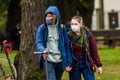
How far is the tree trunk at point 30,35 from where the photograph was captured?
36.6 ft

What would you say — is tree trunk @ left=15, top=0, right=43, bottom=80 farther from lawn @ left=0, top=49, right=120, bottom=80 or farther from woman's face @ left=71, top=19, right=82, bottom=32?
woman's face @ left=71, top=19, right=82, bottom=32

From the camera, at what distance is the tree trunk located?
36.6 ft

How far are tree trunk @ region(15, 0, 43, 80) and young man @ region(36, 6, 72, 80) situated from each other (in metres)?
2.89

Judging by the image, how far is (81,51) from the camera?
8.63 m

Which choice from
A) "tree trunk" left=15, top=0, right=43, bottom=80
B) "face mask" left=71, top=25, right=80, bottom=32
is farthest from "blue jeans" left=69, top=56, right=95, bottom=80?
"tree trunk" left=15, top=0, right=43, bottom=80

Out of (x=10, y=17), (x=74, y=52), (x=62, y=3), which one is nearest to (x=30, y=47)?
(x=74, y=52)

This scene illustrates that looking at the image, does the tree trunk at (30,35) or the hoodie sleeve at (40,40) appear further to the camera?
the tree trunk at (30,35)

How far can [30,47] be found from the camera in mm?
11195

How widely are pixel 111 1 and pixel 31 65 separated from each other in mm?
41439

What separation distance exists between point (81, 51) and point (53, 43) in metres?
0.61

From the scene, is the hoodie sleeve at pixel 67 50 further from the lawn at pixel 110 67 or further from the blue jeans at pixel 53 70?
the lawn at pixel 110 67

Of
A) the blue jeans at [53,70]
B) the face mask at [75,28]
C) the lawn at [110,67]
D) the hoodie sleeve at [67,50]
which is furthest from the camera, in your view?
the lawn at [110,67]

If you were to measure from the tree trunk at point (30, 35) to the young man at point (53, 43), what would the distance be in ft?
9.49

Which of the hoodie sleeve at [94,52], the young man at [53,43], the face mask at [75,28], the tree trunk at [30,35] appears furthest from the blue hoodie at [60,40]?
the tree trunk at [30,35]
